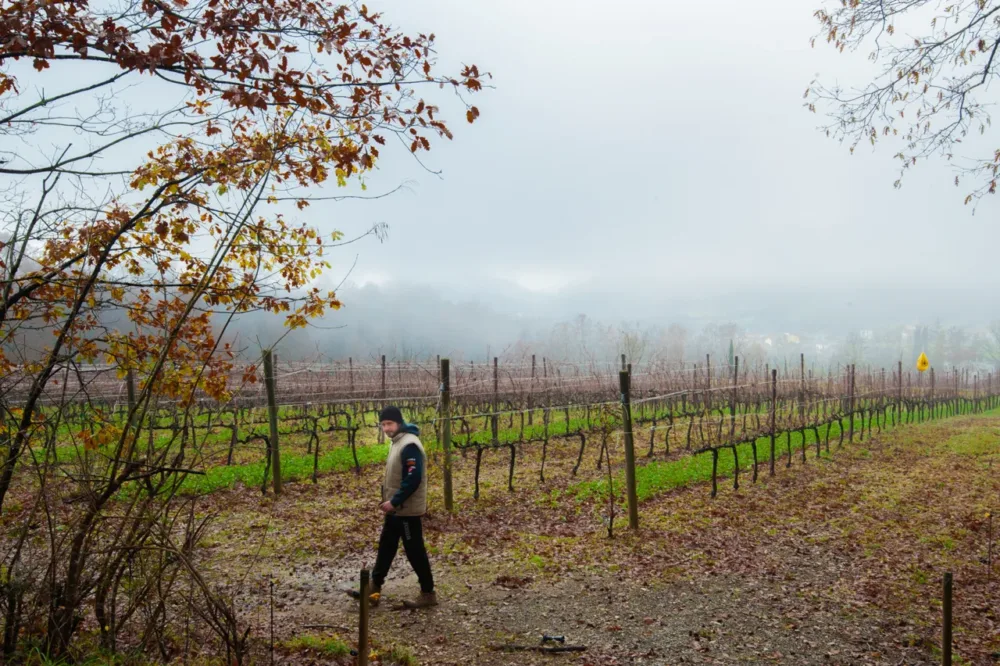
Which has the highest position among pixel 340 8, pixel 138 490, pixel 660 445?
pixel 340 8

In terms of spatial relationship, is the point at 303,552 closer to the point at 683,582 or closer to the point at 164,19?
the point at 683,582

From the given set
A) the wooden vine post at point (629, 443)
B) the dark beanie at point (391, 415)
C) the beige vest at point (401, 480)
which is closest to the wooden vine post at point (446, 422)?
the wooden vine post at point (629, 443)

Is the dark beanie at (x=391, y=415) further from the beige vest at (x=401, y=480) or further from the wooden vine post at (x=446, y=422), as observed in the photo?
the wooden vine post at (x=446, y=422)

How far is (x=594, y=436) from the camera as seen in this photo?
1501 centimetres

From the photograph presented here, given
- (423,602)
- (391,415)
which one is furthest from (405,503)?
(423,602)

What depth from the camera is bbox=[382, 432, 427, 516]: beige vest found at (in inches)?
191

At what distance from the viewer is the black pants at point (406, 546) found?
4.90 meters

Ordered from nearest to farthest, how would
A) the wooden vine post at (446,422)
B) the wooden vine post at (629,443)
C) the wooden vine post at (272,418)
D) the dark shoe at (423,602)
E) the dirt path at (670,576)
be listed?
the dirt path at (670,576) → the dark shoe at (423,602) → the wooden vine post at (629,443) → the wooden vine post at (446,422) → the wooden vine post at (272,418)

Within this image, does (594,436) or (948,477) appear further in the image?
(594,436)

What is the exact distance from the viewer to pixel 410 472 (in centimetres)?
483

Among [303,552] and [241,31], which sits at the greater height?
[241,31]

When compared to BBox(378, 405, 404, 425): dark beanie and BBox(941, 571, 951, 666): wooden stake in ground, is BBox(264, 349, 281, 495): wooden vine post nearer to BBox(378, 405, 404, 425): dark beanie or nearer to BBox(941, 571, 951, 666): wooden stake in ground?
BBox(378, 405, 404, 425): dark beanie

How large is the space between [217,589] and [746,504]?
25.3ft

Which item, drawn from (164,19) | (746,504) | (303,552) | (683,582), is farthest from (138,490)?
(746,504)
